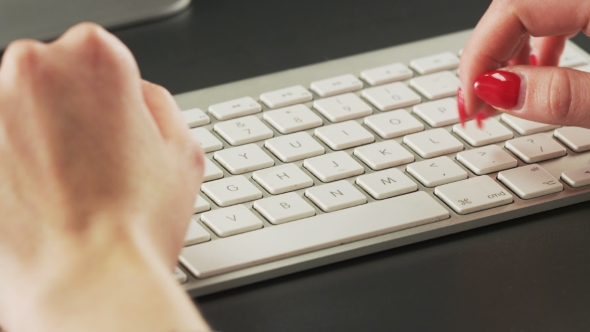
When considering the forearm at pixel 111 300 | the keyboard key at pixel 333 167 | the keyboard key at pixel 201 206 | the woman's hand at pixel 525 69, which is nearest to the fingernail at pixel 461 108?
the woman's hand at pixel 525 69

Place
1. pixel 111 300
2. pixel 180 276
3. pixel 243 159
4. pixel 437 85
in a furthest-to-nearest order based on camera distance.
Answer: pixel 437 85 < pixel 243 159 < pixel 180 276 < pixel 111 300

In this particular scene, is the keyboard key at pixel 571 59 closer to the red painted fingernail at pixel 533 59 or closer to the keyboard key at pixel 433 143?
the red painted fingernail at pixel 533 59

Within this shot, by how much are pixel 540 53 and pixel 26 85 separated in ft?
1.54

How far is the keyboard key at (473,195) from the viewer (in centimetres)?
50

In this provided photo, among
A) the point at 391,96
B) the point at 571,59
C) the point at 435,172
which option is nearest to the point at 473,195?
the point at 435,172

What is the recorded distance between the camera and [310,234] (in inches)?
18.5

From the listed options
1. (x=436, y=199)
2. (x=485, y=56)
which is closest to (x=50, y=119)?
(x=436, y=199)

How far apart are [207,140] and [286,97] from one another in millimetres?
87

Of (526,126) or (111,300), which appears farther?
(526,126)

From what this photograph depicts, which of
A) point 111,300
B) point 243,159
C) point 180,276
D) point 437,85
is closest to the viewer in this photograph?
point 111,300

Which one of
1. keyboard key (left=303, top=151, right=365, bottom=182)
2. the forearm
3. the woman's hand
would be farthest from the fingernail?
the forearm

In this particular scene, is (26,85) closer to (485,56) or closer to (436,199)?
(436,199)

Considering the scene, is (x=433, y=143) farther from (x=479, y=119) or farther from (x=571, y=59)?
(x=571, y=59)

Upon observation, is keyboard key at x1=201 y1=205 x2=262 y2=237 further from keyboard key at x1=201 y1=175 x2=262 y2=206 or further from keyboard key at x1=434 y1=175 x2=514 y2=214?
keyboard key at x1=434 y1=175 x2=514 y2=214
